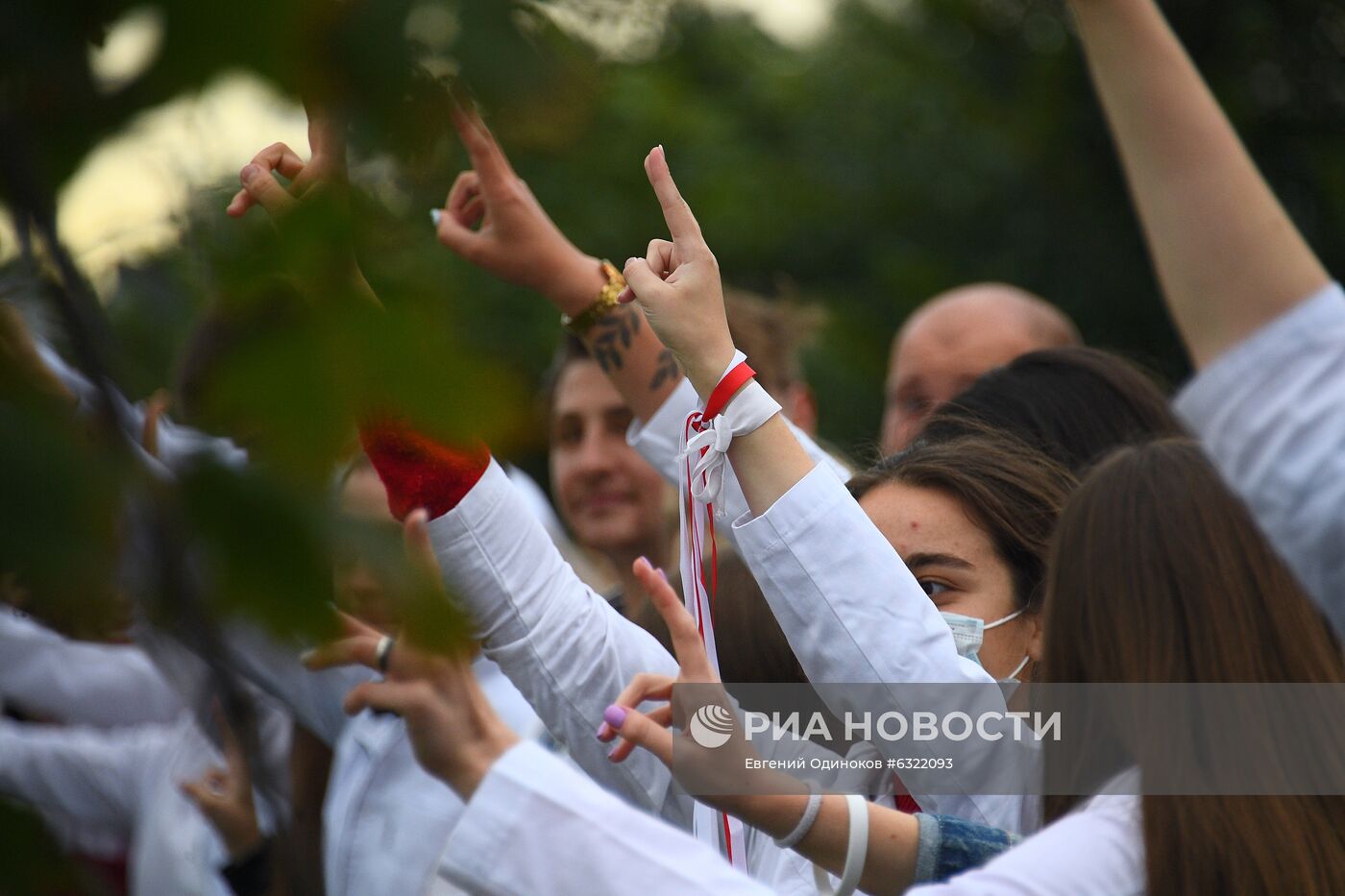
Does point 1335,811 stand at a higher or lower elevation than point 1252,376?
lower

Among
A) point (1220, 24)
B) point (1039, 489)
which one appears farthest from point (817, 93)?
point (1039, 489)

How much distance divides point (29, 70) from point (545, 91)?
0.92 feet

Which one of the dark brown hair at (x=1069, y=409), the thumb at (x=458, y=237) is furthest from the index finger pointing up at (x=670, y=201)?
the dark brown hair at (x=1069, y=409)

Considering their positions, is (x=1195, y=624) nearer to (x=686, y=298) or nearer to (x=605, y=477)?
(x=686, y=298)

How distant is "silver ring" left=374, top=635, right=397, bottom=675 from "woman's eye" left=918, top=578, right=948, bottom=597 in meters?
1.00

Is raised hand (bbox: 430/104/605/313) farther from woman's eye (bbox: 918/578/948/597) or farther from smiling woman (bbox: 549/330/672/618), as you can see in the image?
smiling woman (bbox: 549/330/672/618)

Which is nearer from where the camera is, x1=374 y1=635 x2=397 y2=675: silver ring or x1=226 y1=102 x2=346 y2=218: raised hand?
x1=226 y1=102 x2=346 y2=218: raised hand

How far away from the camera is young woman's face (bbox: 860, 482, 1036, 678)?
230 cm

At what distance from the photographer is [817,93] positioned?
13.0m

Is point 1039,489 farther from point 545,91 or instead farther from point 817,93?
point 817,93

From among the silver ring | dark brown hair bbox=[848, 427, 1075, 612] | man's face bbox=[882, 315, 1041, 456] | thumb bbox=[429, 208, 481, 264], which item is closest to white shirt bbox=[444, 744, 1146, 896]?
the silver ring

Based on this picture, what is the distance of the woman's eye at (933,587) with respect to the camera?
2.31 metres

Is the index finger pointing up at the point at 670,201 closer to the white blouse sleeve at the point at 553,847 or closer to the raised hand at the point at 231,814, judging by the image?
the white blouse sleeve at the point at 553,847

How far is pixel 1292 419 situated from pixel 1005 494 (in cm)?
130
